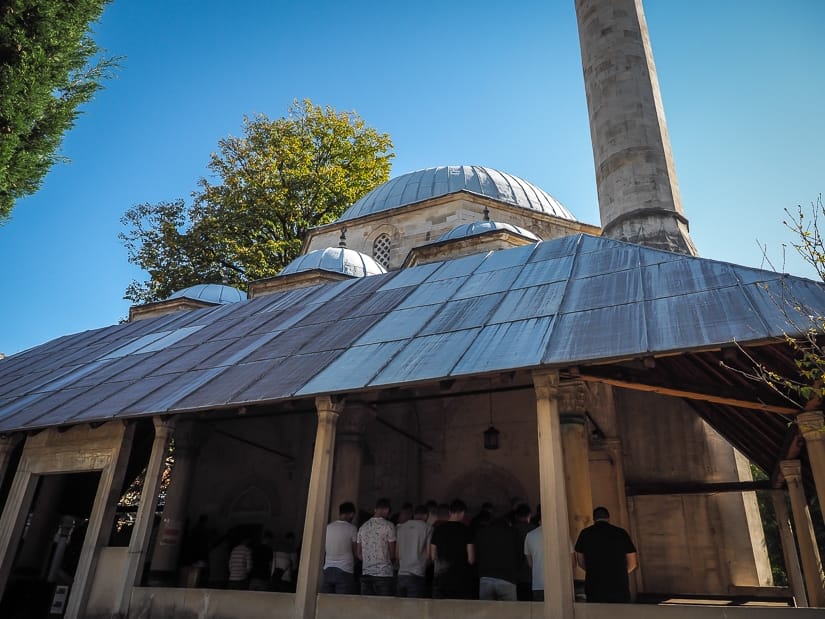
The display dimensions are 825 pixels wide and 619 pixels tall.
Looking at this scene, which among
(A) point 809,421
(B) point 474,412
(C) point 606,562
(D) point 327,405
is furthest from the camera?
(B) point 474,412

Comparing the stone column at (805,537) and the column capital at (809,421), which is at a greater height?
the column capital at (809,421)

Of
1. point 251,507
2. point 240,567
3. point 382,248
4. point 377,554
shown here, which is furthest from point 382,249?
point 377,554

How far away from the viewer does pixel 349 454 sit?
8656 millimetres

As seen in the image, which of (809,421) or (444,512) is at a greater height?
(809,421)

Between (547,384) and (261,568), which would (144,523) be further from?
(547,384)

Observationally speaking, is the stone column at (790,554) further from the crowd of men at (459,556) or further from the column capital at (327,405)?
the column capital at (327,405)

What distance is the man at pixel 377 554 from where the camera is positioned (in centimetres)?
572

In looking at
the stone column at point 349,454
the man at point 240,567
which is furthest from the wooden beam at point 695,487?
the man at point 240,567

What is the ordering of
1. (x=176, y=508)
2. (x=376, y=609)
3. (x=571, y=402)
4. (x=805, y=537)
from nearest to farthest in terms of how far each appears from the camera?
(x=376, y=609) < (x=571, y=402) < (x=805, y=537) < (x=176, y=508)

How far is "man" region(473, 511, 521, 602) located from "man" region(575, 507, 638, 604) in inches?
24.1

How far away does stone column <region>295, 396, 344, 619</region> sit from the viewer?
5418 millimetres

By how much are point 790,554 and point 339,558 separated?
6.90 meters

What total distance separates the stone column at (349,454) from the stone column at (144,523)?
2415mm

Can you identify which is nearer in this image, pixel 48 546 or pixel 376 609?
pixel 376 609
